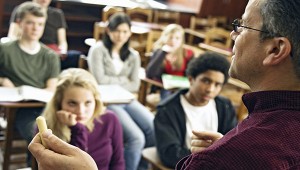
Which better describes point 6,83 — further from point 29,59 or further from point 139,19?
point 139,19

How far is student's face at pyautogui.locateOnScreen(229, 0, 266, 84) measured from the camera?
32.2 inches

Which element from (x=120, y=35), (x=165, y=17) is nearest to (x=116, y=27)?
(x=120, y=35)

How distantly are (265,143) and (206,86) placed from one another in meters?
1.45

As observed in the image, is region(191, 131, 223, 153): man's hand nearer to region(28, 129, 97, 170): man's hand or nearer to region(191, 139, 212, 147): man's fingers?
region(191, 139, 212, 147): man's fingers

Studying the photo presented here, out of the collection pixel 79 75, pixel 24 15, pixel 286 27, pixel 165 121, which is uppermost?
pixel 286 27

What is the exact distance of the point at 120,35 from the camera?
3.16 m

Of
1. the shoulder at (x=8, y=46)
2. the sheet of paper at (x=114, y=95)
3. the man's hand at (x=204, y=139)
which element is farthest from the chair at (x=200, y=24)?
the man's hand at (x=204, y=139)

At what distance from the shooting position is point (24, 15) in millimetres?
2740

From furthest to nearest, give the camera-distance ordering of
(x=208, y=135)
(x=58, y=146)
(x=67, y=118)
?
(x=67, y=118)
(x=208, y=135)
(x=58, y=146)

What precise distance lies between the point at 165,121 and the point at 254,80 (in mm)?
1229

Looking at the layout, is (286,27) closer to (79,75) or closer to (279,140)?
(279,140)

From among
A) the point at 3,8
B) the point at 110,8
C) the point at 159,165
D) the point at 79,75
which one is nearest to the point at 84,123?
the point at 79,75

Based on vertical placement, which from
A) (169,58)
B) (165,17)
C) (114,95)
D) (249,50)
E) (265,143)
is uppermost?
(249,50)

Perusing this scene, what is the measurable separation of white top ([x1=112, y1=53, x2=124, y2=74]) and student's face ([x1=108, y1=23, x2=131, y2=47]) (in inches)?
3.6
